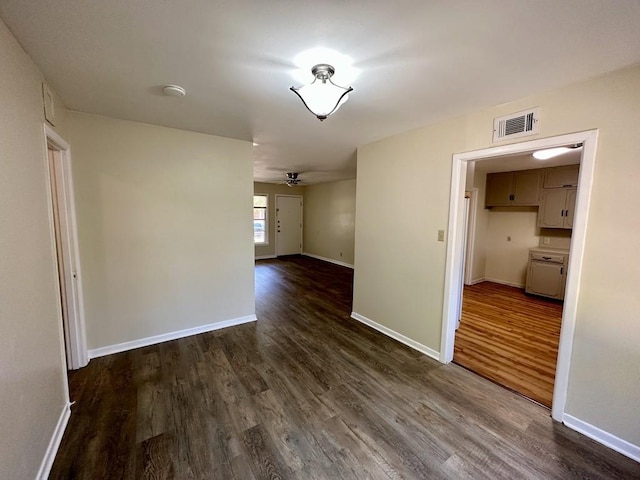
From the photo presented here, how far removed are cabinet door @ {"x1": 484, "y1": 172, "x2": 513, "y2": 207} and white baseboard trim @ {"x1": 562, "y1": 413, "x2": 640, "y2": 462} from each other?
429cm

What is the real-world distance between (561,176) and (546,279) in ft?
5.91

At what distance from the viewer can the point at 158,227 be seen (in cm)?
285

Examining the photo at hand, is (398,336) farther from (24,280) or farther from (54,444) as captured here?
(24,280)

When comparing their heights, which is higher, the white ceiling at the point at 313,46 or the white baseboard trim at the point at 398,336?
the white ceiling at the point at 313,46

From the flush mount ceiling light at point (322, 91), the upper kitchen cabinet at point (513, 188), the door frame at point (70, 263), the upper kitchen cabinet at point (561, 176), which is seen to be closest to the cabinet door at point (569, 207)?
the upper kitchen cabinet at point (561, 176)

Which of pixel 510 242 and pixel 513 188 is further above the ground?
pixel 513 188

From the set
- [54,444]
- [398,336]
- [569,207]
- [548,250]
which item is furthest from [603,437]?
[569,207]

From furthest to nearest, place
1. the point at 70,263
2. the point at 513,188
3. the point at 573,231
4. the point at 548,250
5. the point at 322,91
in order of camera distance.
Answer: the point at 513,188 < the point at 548,250 < the point at 70,263 < the point at 573,231 < the point at 322,91

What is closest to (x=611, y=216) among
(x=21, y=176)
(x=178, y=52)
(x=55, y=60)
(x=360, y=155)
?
(x=360, y=155)

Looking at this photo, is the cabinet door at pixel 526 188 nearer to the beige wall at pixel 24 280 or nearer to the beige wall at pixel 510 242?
the beige wall at pixel 510 242

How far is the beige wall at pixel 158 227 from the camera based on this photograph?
2531 millimetres

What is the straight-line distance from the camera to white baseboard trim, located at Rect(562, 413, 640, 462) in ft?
5.29

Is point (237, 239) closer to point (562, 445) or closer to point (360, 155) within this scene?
point (360, 155)

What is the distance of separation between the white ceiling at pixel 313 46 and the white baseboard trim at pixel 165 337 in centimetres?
230
